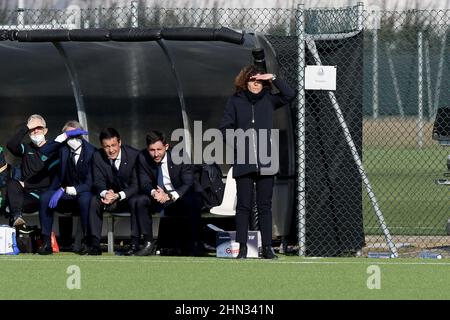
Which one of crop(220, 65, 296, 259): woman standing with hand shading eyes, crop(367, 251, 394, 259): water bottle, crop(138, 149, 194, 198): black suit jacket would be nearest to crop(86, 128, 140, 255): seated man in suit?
crop(138, 149, 194, 198): black suit jacket

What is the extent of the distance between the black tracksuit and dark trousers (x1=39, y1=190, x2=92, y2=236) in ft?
5.53

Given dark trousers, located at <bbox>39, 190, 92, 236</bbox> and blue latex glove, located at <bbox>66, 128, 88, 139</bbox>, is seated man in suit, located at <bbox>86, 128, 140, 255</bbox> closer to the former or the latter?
dark trousers, located at <bbox>39, 190, 92, 236</bbox>

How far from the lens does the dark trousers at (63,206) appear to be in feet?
44.4

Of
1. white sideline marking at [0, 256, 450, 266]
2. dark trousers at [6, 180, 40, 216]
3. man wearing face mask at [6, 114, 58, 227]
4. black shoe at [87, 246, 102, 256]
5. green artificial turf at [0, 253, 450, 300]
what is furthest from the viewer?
man wearing face mask at [6, 114, 58, 227]

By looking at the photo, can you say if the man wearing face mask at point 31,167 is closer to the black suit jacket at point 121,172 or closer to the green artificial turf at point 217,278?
the black suit jacket at point 121,172

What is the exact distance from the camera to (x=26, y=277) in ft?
36.9

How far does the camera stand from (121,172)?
1380 cm

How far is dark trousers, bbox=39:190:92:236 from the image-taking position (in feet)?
44.4

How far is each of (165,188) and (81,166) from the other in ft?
2.95

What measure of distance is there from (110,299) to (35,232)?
4040mm

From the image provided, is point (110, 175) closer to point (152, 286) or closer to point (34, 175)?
point (34, 175)

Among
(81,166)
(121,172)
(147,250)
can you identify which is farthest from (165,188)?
(81,166)

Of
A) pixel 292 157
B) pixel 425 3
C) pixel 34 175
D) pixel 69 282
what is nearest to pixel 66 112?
pixel 34 175

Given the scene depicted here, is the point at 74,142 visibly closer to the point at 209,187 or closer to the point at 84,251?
the point at 84,251
